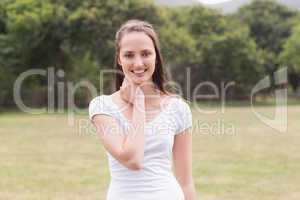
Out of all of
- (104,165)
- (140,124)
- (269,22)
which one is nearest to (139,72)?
(140,124)

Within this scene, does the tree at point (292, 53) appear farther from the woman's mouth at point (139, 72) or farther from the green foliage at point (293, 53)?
the woman's mouth at point (139, 72)

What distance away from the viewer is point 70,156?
9789 mm

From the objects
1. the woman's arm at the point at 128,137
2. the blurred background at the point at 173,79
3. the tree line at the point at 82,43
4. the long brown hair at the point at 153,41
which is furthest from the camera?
the tree line at the point at 82,43

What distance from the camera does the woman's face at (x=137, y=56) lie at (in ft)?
5.67

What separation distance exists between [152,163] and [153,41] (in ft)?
1.34

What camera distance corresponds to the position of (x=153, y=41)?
5.79 ft

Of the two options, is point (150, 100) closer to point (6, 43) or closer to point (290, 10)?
point (6, 43)

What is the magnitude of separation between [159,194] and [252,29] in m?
43.6

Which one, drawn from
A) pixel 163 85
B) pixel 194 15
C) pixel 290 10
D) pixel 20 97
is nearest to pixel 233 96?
pixel 194 15

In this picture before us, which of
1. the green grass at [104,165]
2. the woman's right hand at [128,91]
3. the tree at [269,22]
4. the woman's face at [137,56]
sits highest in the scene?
the tree at [269,22]

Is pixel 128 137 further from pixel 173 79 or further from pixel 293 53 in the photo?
pixel 293 53

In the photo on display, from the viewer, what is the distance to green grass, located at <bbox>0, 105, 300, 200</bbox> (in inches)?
259

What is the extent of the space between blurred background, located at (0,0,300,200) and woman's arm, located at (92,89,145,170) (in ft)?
3.68

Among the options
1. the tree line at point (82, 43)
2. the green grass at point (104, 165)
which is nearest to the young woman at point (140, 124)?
the green grass at point (104, 165)
